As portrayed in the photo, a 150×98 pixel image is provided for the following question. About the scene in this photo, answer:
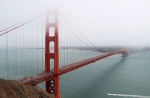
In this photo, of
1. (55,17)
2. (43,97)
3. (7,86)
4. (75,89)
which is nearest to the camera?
(7,86)

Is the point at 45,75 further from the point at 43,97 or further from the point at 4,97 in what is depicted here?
the point at 4,97

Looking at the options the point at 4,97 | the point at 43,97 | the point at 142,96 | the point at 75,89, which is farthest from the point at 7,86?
the point at 142,96

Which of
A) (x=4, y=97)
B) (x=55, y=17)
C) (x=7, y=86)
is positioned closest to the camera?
(x=4, y=97)

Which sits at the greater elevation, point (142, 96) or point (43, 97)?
point (43, 97)

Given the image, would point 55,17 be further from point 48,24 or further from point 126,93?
point 126,93

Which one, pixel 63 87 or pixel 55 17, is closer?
pixel 55 17

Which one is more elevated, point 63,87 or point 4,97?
point 4,97

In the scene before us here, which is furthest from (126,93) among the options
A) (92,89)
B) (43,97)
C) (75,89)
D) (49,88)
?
(43,97)

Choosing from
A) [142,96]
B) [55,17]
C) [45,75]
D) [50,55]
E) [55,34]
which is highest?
[55,17]

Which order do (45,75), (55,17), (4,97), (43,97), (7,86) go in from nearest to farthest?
(4,97) → (7,86) → (43,97) → (45,75) → (55,17)
